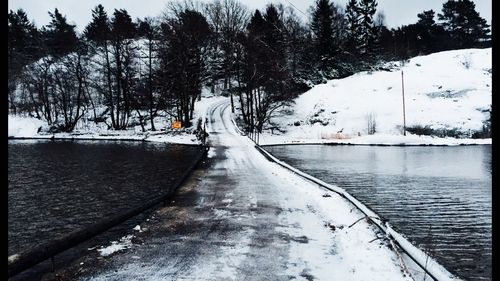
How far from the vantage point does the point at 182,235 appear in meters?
8.51

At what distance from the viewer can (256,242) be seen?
8.01 metres

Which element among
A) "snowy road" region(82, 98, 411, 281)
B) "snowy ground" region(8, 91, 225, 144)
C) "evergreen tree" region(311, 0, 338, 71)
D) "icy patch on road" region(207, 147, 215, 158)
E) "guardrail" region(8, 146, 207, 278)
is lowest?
"snowy road" region(82, 98, 411, 281)

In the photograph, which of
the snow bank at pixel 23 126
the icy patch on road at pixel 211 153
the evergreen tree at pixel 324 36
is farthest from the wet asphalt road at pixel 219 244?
the evergreen tree at pixel 324 36

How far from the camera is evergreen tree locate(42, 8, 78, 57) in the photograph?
61.8m

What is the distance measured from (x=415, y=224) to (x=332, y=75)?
61594 millimetres

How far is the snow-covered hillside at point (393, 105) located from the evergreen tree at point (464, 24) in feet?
69.7

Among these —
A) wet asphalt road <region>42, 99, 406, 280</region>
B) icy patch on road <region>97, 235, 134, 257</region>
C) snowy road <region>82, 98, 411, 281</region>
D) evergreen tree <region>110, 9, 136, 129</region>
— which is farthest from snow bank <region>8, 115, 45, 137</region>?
icy patch on road <region>97, 235, 134, 257</region>

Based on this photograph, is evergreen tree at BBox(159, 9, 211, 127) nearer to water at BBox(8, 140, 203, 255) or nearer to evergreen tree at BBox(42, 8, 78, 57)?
evergreen tree at BBox(42, 8, 78, 57)

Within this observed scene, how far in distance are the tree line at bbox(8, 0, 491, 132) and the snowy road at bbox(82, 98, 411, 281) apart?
37422mm

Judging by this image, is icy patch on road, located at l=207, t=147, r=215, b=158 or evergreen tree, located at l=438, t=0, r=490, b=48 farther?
evergreen tree, located at l=438, t=0, r=490, b=48

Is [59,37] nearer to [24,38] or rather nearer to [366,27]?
[24,38]

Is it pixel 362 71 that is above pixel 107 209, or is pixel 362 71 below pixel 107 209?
above

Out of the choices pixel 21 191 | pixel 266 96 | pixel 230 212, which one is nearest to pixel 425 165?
pixel 230 212

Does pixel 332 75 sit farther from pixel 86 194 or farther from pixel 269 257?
pixel 269 257
